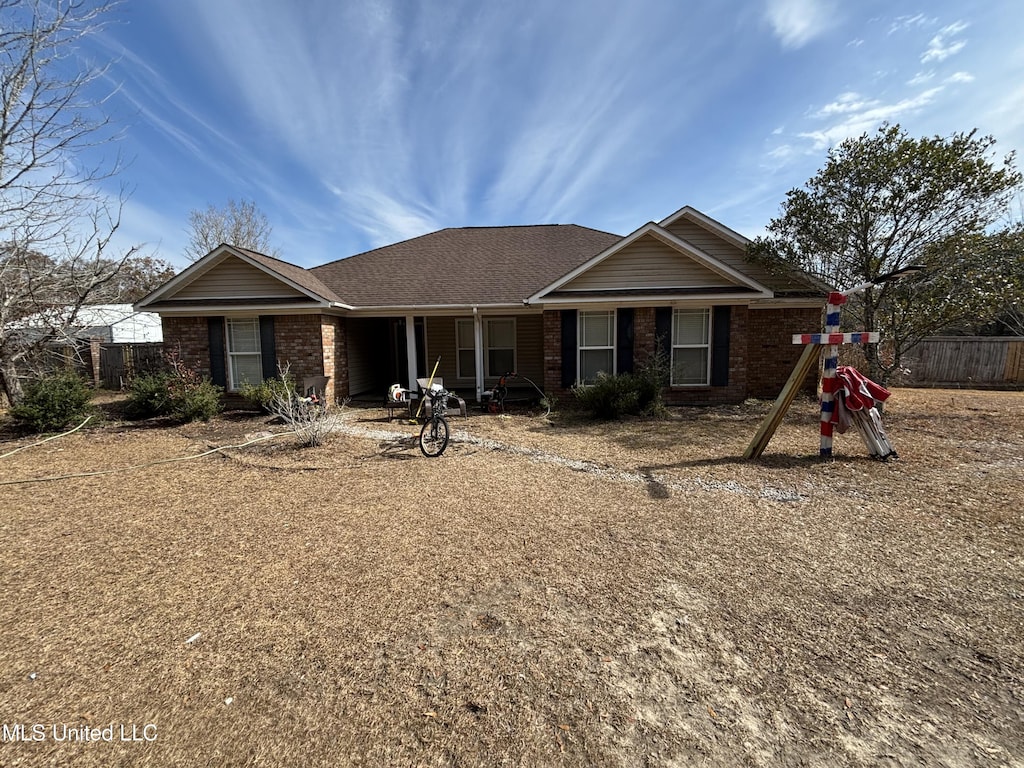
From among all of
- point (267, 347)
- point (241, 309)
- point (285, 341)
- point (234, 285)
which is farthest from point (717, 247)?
point (234, 285)

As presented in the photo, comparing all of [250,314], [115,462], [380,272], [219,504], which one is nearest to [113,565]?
[219,504]

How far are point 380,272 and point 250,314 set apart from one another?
3887 millimetres

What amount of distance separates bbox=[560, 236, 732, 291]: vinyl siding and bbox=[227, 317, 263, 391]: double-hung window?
25.0 ft

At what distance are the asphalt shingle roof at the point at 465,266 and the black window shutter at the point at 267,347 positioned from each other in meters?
1.91

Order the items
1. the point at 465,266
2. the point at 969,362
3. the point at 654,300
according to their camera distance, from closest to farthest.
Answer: the point at 654,300 < the point at 465,266 < the point at 969,362

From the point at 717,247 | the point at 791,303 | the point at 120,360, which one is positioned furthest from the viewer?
the point at 120,360

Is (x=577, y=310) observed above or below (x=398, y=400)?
above

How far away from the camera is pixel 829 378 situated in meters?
6.24

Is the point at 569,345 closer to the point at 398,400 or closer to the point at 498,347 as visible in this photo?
the point at 498,347

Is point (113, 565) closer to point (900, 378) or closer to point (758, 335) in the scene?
point (758, 335)

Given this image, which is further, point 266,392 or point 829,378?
point 266,392

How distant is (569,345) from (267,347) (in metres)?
7.34

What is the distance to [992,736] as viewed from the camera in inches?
76.8

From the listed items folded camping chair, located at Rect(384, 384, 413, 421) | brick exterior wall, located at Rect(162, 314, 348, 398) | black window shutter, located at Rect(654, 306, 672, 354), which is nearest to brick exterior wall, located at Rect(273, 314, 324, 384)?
brick exterior wall, located at Rect(162, 314, 348, 398)
